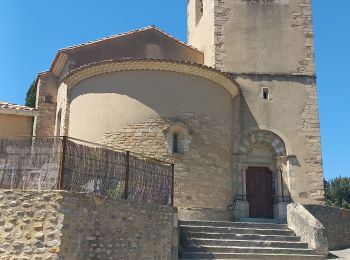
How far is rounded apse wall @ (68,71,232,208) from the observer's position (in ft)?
49.5

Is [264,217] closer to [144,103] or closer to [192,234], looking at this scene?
[192,234]

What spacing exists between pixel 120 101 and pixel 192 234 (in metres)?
5.24

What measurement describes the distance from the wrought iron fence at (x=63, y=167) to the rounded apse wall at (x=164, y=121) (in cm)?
458

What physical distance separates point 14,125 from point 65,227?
23.3ft

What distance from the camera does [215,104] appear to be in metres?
16.4

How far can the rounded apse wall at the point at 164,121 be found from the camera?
594 inches

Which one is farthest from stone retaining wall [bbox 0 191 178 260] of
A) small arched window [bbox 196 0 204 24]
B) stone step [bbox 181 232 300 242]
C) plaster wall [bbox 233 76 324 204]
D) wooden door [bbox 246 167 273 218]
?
small arched window [bbox 196 0 204 24]

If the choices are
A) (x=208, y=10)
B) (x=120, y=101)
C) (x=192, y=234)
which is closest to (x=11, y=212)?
(x=192, y=234)

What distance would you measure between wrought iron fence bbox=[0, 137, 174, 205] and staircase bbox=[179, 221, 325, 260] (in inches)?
113

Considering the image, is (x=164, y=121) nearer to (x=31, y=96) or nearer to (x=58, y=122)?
(x=58, y=122)

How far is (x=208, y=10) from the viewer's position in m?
19.9

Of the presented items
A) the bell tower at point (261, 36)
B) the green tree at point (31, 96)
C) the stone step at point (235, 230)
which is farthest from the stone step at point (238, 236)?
the green tree at point (31, 96)

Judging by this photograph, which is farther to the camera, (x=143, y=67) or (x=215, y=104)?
(x=215, y=104)

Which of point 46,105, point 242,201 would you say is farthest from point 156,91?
point 46,105
